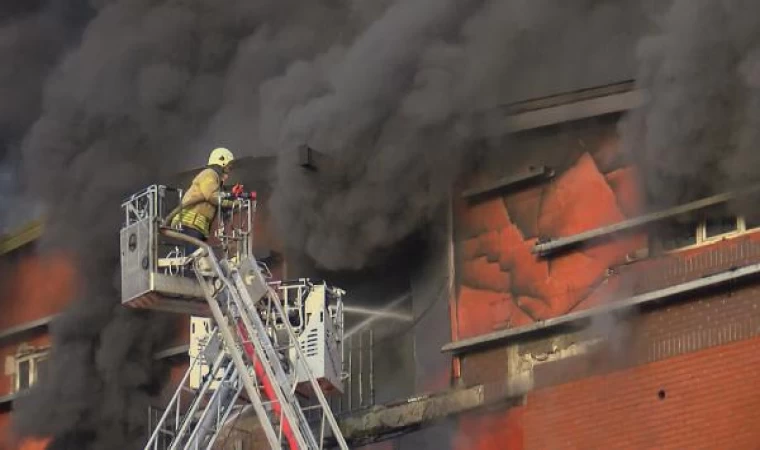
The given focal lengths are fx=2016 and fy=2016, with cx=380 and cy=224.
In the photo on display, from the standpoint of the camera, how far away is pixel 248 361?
13.8 meters

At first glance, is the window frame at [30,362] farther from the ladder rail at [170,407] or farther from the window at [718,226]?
the window at [718,226]

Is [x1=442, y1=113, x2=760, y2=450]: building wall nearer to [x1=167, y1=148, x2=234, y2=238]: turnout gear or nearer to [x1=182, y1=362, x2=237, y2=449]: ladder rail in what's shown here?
[x1=182, y1=362, x2=237, y2=449]: ladder rail

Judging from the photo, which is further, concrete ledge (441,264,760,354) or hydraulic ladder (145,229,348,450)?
concrete ledge (441,264,760,354)

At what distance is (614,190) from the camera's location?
1496cm

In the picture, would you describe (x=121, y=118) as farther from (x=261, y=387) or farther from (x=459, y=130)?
(x=261, y=387)

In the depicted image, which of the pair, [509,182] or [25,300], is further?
[25,300]

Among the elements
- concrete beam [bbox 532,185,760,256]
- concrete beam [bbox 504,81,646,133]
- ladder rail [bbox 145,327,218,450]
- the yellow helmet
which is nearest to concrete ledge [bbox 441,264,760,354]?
concrete beam [bbox 532,185,760,256]

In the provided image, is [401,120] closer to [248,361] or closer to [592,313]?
[592,313]

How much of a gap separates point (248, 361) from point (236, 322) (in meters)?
0.28

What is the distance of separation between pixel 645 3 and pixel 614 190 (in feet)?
7.44

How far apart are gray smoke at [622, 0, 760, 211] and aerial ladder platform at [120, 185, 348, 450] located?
264 centimetres

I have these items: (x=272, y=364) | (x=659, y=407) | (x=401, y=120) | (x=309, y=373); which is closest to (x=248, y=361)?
(x=272, y=364)

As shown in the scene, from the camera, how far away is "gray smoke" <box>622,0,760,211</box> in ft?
46.6

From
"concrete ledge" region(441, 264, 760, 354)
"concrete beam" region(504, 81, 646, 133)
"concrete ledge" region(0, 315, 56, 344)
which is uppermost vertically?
"concrete beam" region(504, 81, 646, 133)
